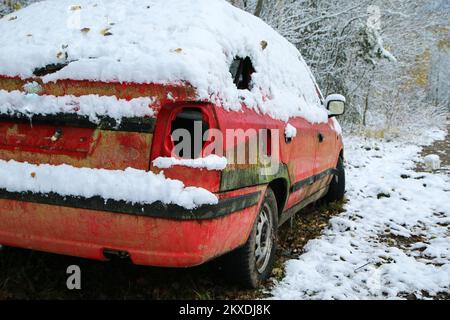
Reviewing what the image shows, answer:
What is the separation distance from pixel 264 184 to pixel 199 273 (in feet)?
2.75

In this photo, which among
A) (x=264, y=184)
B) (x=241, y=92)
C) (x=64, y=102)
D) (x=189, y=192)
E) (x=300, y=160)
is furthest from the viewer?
(x=300, y=160)

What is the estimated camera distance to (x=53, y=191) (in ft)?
6.95

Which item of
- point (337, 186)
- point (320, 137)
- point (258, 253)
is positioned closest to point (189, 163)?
point (258, 253)

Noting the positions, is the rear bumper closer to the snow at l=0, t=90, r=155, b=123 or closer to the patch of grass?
the snow at l=0, t=90, r=155, b=123

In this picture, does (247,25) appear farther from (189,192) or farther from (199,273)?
(199,273)

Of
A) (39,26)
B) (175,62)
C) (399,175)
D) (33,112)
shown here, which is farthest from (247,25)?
(399,175)

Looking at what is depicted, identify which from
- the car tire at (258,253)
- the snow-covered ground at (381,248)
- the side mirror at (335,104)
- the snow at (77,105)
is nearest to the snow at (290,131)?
the car tire at (258,253)

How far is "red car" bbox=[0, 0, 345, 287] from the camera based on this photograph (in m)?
2.04

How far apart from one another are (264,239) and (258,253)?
0.12 meters

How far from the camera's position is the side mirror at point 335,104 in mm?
4699

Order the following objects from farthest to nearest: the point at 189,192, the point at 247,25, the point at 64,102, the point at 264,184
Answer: the point at 247,25, the point at 264,184, the point at 64,102, the point at 189,192

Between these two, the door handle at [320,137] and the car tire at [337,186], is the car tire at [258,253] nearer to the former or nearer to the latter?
the door handle at [320,137]

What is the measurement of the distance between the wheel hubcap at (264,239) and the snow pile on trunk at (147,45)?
0.70m

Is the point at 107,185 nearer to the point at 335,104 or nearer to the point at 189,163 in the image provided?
the point at 189,163
